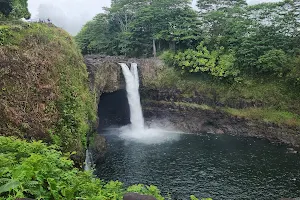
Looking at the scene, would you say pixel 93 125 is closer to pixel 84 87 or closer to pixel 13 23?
pixel 84 87

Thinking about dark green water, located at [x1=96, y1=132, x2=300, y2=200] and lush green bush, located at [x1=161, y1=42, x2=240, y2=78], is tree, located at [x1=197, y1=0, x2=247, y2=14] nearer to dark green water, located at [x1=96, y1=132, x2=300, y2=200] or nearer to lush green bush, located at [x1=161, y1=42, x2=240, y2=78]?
lush green bush, located at [x1=161, y1=42, x2=240, y2=78]

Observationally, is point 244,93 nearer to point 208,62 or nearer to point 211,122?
point 211,122

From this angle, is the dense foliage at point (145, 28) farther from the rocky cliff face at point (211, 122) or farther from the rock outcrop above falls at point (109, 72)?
the rocky cliff face at point (211, 122)

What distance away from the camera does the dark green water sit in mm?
21422

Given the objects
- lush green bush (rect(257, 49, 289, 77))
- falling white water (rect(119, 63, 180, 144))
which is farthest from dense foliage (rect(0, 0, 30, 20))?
lush green bush (rect(257, 49, 289, 77))

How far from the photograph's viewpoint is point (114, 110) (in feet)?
139

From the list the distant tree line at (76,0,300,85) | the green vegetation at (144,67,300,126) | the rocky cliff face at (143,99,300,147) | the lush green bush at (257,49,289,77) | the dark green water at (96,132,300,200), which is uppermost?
the distant tree line at (76,0,300,85)

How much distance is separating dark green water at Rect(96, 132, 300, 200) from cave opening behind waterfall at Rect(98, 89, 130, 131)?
8.59 metres

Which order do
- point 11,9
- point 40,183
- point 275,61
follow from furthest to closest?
point 275,61, point 11,9, point 40,183

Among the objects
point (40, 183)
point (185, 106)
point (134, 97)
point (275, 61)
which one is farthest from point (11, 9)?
point (275, 61)

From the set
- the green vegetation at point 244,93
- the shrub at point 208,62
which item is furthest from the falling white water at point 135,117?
the shrub at point 208,62

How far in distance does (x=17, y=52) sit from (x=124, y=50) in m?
30.7

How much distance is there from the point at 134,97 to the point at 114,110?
4062 millimetres

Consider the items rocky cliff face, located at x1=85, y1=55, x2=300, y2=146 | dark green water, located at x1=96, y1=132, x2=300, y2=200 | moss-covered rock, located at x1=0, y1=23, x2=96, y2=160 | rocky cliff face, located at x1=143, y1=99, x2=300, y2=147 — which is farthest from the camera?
rocky cliff face, located at x1=85, y1=55, x2=300, y2=146
